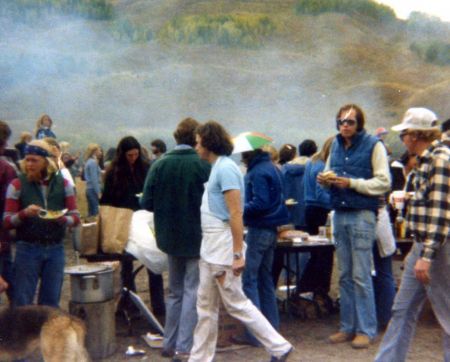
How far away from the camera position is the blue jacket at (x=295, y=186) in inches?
335

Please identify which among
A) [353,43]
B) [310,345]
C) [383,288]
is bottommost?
[310,345]

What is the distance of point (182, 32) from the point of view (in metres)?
21.9

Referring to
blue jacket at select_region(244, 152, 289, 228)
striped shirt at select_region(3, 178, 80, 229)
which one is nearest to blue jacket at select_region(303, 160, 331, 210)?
blue jacket at select_region(244, 152, 289, 228)

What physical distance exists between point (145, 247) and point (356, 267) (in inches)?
70.5

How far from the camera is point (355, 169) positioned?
5.73 metres

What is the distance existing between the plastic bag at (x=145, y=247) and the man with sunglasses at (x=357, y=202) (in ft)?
4.96

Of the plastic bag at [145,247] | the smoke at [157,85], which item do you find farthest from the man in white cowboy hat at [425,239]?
the smoke at [157,85]

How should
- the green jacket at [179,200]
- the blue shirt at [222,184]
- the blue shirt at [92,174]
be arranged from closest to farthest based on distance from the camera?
the blue shirt at [222,184], the green jacket at [179,200], the blue shirt at [92,174]

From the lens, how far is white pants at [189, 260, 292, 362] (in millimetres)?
5027

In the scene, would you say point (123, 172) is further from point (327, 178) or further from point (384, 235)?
point (384, 235)

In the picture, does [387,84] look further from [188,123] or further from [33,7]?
[188,123]

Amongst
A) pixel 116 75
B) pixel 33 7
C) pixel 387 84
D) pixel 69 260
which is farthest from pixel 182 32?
pixel 69 260

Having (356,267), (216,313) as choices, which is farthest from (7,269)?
(356,267)

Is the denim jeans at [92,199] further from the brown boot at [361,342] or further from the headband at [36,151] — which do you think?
the brown boot at [361,342]
